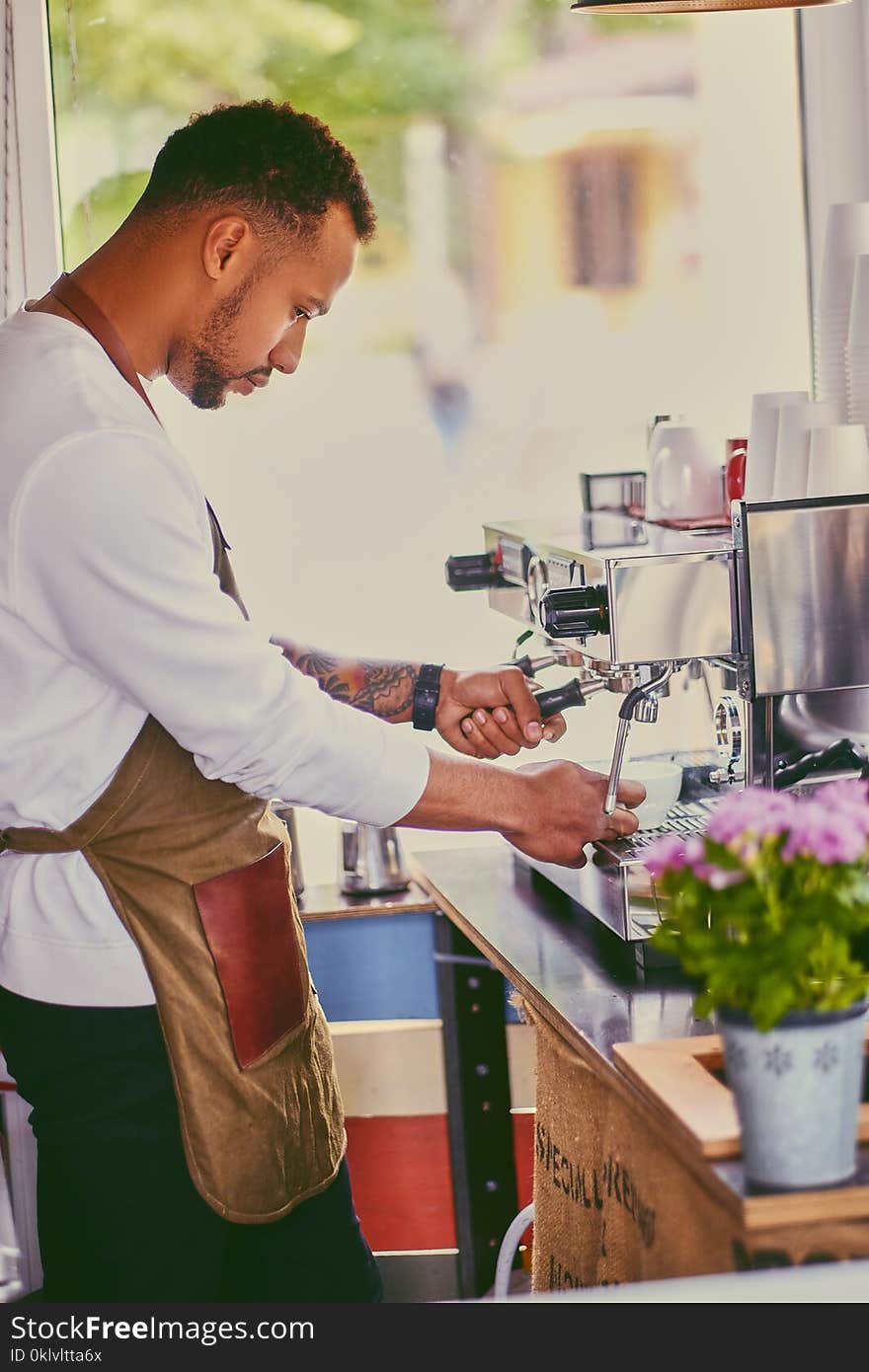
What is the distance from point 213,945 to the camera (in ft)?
5.31

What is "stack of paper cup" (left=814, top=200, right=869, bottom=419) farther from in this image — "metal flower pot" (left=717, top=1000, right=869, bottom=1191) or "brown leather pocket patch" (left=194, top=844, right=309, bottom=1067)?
"metal flower pot" (left=717, top=1000, right=869, bottom=1191)

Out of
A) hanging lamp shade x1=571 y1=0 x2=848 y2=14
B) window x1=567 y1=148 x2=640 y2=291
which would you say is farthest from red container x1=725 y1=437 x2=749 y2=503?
window x1=567 y1=148 x2=640 y2=291

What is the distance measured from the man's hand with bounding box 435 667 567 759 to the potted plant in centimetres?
90

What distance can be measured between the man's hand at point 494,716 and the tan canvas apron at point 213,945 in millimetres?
432

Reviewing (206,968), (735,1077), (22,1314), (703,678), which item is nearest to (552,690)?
(703,678)

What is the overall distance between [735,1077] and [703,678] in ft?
2.78

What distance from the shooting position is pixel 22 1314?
42.5 inches

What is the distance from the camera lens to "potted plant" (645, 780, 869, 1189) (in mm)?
1104

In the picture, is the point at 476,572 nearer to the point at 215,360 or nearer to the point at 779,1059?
the point at 215,360

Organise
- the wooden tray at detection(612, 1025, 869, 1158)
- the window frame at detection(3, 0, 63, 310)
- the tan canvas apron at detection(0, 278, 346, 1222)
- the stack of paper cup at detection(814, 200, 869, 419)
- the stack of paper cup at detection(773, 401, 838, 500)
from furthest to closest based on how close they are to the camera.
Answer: the window frame at detection(3, 0, 63, 310), the stack of paper cup at detection(814, 200, 869, 419), the stack of paper cup at detection(773, 401, 838, 500), the tan canvas apron at detection(0, 278, 346, 1222), the wooden tray at detection(612, 1025, 869, 1158)

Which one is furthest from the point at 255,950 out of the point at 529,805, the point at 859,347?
the point at 859,347

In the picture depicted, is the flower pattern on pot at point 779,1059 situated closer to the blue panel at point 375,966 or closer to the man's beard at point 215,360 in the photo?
the man's beard at point 215,360

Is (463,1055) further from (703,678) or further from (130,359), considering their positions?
(130,359)

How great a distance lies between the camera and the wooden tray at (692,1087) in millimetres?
1225
